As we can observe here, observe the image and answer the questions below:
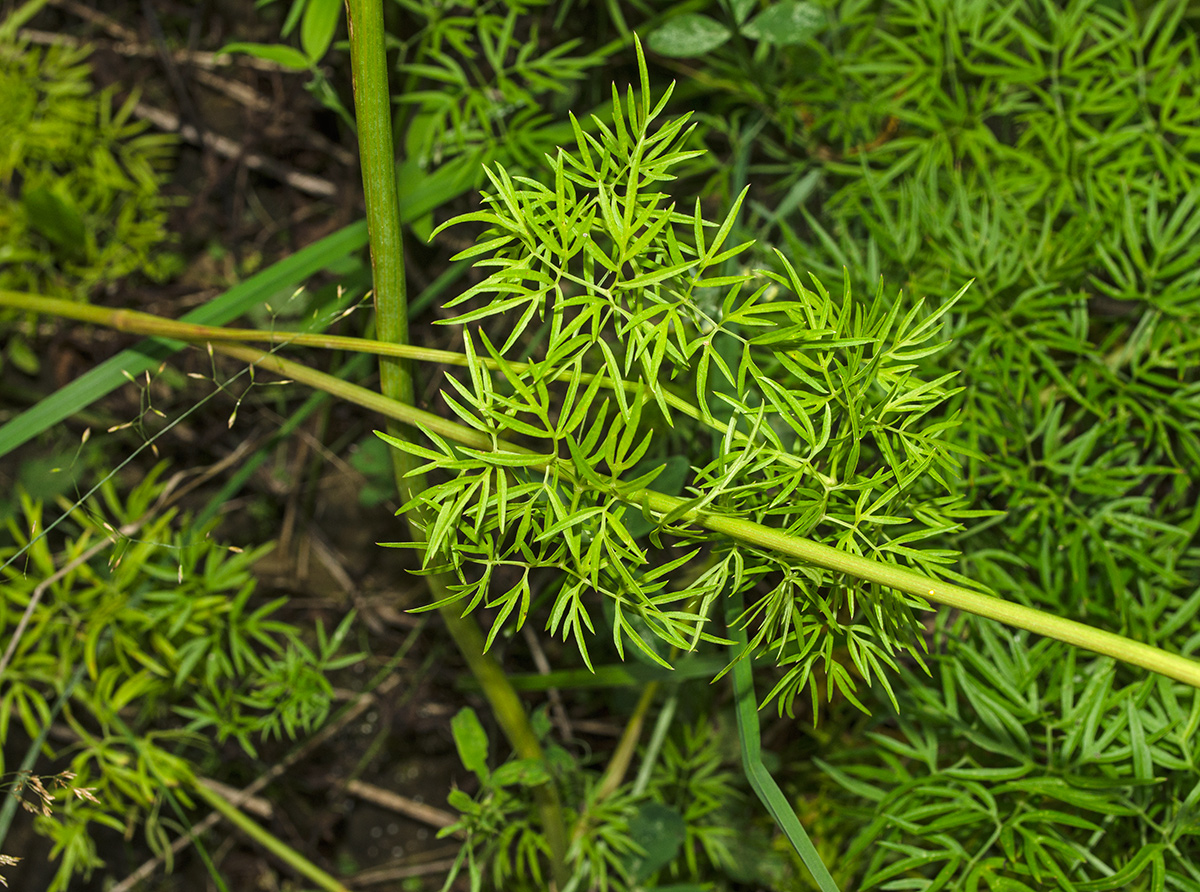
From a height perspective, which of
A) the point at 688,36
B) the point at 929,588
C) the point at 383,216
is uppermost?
the point at 688,36

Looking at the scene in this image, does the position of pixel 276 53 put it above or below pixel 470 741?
above

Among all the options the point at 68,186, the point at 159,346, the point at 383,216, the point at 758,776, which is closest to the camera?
the point at 383,216

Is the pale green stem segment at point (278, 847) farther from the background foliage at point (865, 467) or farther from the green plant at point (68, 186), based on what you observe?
the green plant at point (68, 186)

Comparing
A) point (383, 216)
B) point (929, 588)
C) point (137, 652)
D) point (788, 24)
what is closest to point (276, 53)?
point (383, 216)

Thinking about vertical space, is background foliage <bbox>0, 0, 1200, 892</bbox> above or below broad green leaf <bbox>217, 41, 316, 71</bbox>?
below

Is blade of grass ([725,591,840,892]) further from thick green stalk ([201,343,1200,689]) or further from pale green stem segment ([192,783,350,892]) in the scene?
pale green stem segment ([192,783,350,892])

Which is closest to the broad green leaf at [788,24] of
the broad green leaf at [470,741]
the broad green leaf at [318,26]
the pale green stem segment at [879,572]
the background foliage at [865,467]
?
the background foliage at [865,467]

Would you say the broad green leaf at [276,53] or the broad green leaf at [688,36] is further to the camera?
the broad green leaf at [688,36]

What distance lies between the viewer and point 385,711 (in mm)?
2062

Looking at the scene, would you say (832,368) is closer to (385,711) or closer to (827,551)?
(827,551)

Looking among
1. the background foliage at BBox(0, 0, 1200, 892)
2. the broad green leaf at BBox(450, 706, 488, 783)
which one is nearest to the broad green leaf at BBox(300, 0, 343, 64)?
the background foliage at BBox(0, 0, 1200, 892)

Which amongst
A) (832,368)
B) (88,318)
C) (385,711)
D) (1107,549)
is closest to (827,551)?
(832,368)

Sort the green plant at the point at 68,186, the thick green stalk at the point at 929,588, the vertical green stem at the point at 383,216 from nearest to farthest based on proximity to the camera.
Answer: the thick green stalk at the point at 929,588 < the vertical green stem at the point at 383,216 < the green plant at the point at 68,186

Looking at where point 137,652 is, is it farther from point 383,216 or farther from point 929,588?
point 929,588
